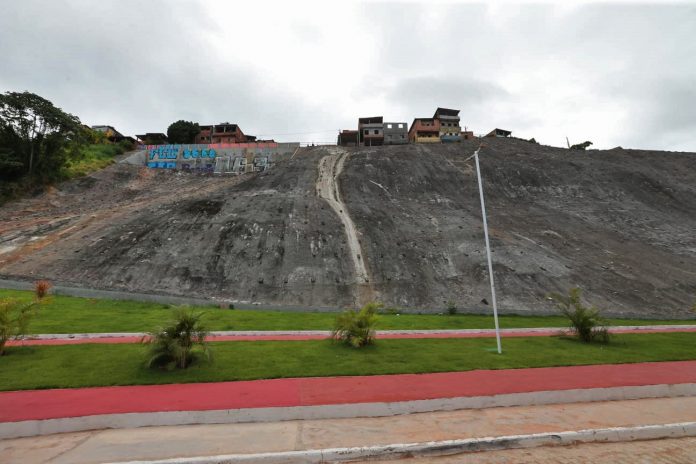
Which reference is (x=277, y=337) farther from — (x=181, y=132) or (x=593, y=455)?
(x=181, y=132)

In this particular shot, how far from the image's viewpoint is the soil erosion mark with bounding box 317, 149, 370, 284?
2584cm

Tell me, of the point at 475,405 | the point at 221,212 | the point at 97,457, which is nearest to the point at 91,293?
the point at 221,212

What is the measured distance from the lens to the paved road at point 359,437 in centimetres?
593

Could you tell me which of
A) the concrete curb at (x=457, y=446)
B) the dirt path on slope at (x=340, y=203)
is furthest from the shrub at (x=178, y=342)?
the dirt path on slope at (x=340, y=203)

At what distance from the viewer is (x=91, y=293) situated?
20.2 metres

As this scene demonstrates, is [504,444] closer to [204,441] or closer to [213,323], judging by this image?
[204,441]

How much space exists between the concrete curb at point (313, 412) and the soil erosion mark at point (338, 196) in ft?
52.6

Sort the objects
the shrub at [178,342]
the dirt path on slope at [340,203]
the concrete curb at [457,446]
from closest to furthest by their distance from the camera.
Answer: the concrete curb at [457,446] < the shrub at [178,342] < the dirt path on slope at [340,203]

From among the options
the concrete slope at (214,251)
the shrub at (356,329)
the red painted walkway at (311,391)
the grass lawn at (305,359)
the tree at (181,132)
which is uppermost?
the tree at (181,132)

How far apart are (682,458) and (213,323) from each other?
15288 millimetres

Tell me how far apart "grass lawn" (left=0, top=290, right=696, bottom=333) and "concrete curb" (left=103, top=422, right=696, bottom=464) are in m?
9.21

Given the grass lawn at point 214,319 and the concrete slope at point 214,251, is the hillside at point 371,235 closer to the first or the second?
the concrete slope at point 214,251

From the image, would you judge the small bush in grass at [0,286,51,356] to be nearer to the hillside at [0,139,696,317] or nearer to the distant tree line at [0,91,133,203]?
the hillside at [0,139,696,317]

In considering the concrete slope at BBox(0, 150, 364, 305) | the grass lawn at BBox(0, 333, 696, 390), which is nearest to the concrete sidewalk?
the grass lawn at BBox(0, 333, 696, 390)
